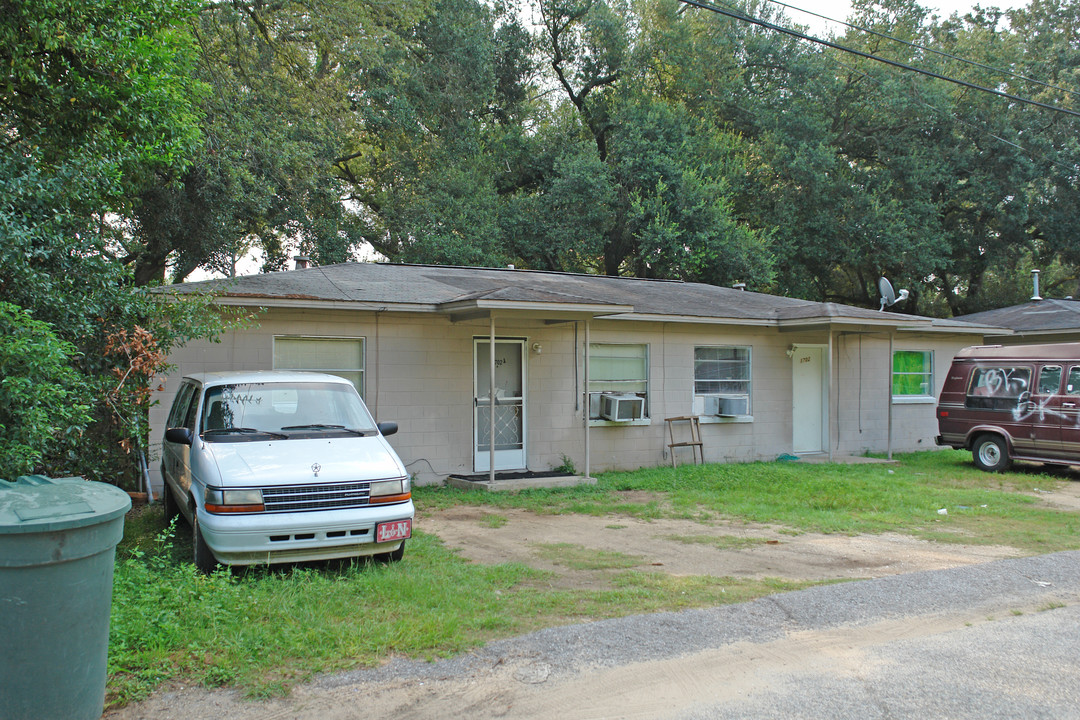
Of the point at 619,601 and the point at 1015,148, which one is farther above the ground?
the point at 1015,148

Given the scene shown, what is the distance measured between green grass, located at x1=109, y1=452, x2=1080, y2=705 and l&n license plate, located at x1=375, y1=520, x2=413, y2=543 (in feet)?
0.89

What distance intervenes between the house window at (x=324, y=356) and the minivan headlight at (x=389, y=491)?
483cm

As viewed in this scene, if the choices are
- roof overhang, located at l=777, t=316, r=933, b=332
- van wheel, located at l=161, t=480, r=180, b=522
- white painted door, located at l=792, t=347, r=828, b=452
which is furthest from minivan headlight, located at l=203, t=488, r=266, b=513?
white painted door, located at l=792, t=347, r=828, b=452

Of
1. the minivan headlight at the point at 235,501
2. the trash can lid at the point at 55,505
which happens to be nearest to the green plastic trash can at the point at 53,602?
the trash can lid at the point at 55,505

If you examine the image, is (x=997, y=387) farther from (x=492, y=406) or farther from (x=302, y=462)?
(x=302, y=462)

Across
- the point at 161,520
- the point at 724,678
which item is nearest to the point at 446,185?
the point at 161,520

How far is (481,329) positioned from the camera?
12242mm

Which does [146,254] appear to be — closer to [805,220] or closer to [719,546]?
[719,546]

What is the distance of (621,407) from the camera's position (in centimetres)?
1306

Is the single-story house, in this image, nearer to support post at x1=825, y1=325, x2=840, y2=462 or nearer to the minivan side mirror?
support post at x1=825, y1=325, x2=840, y2=462

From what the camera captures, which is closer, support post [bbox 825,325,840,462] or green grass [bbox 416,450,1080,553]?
green grass [bbox 416,450,1080,553]

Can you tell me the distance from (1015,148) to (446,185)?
18.5 m

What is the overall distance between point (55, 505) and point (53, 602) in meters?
0.44

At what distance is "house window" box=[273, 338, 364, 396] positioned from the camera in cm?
1091
